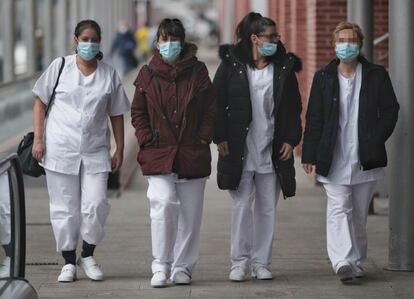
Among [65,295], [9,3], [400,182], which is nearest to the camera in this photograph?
[65,295]

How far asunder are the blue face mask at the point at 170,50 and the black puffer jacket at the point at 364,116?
976mm

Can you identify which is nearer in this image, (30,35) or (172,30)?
(172,30)

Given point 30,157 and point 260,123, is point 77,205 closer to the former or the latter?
point 30,157

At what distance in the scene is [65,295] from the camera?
875 cm

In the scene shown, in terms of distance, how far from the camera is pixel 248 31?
9094 mm

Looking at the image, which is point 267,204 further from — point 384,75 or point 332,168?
point 384,75

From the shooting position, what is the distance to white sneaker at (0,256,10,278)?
6176mm

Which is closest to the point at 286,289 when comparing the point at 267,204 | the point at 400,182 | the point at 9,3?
the point at 267,204

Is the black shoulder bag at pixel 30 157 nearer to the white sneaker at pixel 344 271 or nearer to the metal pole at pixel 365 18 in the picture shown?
the white sneaker at pixel 344 271

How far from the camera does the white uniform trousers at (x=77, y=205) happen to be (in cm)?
905

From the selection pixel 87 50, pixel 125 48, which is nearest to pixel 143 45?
pixel 125 48

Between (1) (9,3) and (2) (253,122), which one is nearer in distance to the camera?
(2) (253,122)

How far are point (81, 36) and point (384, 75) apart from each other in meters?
2.07

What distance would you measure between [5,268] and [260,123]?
3.18 metres
